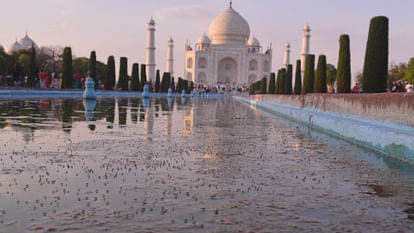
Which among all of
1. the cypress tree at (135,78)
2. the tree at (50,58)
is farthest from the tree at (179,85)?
the tree at (50,58)

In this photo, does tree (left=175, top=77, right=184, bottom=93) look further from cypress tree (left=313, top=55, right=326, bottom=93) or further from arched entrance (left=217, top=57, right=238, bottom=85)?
arched entrance (left=217, top=57, right=238, bottom=85)

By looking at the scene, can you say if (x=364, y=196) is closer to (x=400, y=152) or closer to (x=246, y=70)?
(x=400, y=152)

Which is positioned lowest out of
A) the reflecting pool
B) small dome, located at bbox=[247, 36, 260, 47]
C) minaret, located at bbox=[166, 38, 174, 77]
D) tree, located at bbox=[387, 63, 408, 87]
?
the reflecting pool

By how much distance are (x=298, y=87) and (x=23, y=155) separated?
1748 centimetres

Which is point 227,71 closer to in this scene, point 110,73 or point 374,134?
point 110,73

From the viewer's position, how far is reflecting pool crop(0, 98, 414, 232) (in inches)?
68.3

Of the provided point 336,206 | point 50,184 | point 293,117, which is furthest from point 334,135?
point 50,184

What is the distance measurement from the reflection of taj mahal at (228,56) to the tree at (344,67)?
64314 mm

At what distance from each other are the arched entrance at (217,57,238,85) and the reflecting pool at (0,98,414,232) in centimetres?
7744

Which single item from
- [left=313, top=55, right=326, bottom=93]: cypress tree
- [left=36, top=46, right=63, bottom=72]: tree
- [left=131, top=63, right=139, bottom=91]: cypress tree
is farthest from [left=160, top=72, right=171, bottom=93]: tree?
[left=313, top=55, right=326, bottom=93]: cypress tree

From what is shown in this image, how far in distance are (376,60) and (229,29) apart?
69.8 m

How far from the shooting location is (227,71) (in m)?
81.4

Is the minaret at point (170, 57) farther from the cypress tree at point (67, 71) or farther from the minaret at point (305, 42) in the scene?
the cypress tree at point (67, 71)

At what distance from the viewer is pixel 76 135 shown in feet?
14.3
